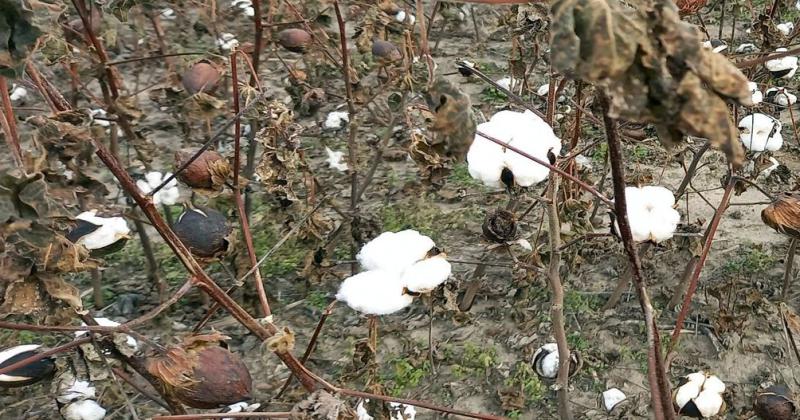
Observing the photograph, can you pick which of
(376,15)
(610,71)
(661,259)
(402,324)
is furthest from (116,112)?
(661,259)

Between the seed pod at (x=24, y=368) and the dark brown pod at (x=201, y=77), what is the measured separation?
877mm

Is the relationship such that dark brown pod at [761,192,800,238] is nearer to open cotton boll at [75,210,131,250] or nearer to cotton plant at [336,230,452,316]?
cotton plant at [336,230,452,316]

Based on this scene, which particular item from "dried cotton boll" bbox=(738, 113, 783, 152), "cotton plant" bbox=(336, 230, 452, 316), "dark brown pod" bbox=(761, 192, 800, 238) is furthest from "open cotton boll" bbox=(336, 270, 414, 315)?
"dried cotton boll" bbox=(738, 113, 783, 152)

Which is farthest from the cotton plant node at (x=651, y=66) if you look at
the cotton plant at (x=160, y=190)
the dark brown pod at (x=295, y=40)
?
the dark brown pod at (x=295, y=40)

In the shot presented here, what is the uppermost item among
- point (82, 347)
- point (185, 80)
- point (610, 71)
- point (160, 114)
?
point (610, 71)

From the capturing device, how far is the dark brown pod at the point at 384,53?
2.21m

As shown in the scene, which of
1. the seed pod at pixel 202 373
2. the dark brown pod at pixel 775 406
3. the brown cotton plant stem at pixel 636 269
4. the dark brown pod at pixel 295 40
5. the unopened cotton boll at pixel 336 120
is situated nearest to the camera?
the brown cotton plant stem at pixel 636 269

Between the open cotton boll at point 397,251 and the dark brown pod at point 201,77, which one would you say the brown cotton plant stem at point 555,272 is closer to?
the open cotton boll at point 397,251

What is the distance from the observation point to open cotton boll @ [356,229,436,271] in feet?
4.29

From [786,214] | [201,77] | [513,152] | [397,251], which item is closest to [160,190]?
[201,77]

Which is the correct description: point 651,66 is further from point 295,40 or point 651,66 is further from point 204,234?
point 295,40

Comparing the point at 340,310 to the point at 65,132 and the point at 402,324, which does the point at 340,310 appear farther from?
the point at 65,132

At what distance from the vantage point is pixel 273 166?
5.32 feet

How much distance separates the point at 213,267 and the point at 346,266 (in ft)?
1.27
